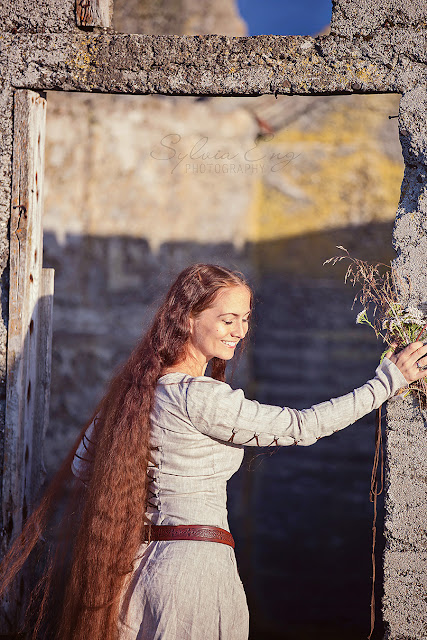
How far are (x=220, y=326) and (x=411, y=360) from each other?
2.38 feet

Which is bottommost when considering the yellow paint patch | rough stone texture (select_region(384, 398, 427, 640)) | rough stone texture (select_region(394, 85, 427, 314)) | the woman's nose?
rough stone texture (select_region(384, 398, 427, 640))

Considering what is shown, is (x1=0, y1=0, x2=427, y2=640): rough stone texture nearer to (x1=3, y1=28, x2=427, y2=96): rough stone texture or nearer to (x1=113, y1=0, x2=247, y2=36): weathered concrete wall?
(x1=3, y1=28, x2=427, y2=96): rough stone texture

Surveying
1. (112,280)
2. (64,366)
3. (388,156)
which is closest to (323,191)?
(388,156)

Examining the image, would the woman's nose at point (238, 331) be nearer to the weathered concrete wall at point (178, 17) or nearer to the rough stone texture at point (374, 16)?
the rough stone texture at point (374, 16)

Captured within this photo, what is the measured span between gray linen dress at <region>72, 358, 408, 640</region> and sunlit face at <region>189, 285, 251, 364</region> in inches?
7.4

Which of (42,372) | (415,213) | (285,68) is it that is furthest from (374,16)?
(42,372)

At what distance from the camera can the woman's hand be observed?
7.56ft

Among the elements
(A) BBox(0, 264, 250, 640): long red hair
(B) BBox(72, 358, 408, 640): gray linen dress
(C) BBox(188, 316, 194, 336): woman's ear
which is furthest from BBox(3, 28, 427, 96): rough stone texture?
(B) BBox(72, 358, 408, 640): gray linen dress

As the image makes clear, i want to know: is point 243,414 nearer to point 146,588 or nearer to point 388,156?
point 146,588

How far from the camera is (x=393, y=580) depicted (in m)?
2.56

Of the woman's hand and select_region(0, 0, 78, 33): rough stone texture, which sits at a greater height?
select_region(0, 0, 78, 33): rough stone texture

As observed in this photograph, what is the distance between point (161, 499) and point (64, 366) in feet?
12.6

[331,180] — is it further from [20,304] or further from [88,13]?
[20,304]

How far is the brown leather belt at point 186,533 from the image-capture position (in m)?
2.12
